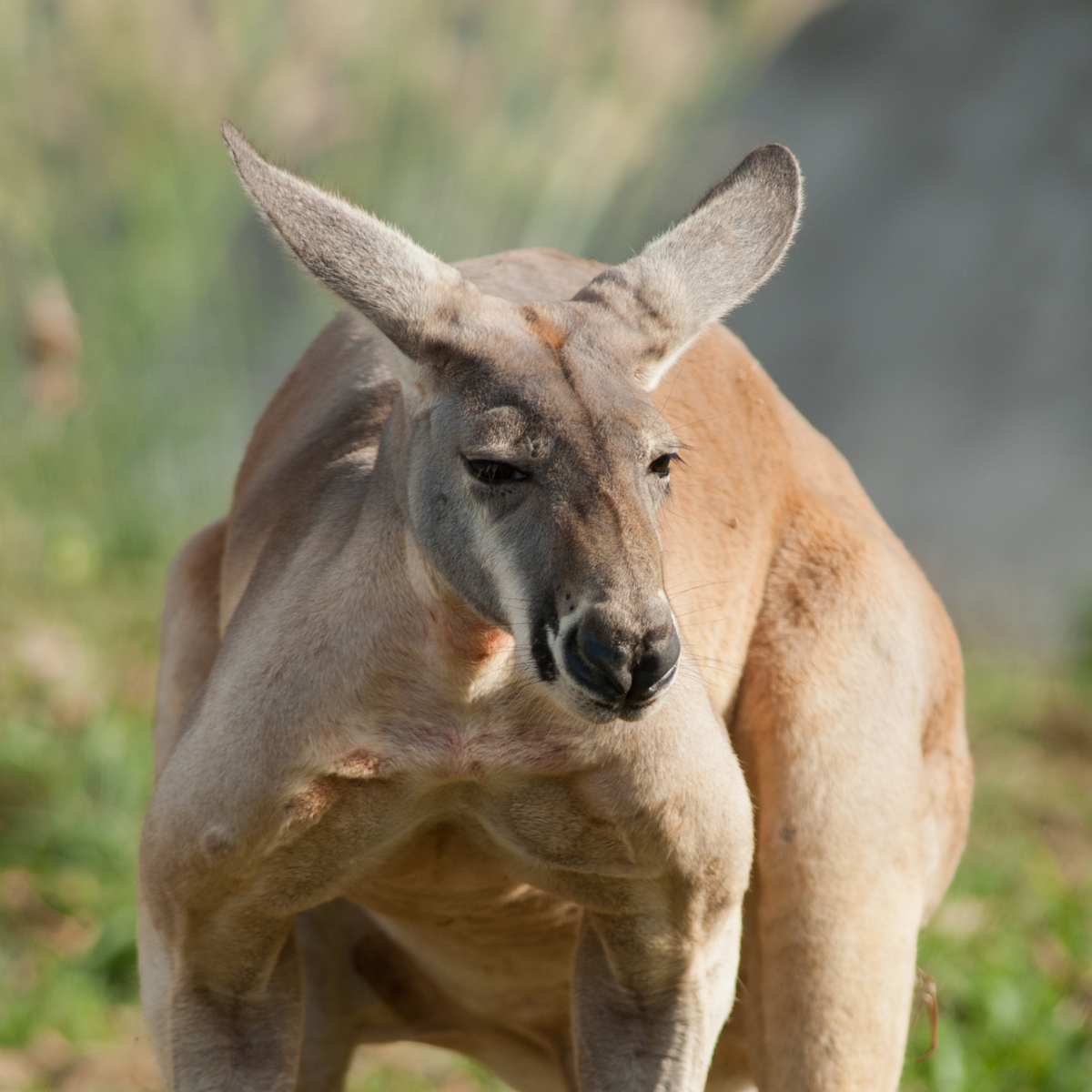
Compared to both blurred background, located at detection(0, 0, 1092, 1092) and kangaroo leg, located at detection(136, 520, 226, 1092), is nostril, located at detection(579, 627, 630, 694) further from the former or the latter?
blurred background, located at detection(0, 0, 1092, 1092)

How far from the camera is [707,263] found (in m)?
2.89

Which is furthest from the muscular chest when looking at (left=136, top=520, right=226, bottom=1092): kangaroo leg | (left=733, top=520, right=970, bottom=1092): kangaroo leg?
(left=136, top=520, right=226, bottom=1092): kangaroo leg

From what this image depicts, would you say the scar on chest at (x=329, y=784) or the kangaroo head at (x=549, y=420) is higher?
the kangaroo head at (x=549, y=420)

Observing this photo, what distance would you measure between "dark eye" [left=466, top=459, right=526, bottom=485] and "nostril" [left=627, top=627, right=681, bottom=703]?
37 centimetres

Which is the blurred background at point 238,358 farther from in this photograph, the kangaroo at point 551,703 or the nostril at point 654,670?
the nostril at point 654,670

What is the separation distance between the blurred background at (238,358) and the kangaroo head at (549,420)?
2450mm

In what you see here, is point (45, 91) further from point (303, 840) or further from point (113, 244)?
point (303, 840)

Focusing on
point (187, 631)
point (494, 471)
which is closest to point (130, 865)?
point (187, 631)

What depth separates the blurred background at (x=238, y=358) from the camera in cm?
475

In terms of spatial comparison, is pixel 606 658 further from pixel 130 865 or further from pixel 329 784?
pixel 130 865

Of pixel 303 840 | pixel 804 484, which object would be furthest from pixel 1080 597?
pixel 303 840

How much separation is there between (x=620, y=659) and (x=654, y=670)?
0.07 meters

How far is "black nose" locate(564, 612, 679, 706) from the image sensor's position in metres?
2.29

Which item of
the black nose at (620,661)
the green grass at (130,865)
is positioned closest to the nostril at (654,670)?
the black nose at (620,661)
